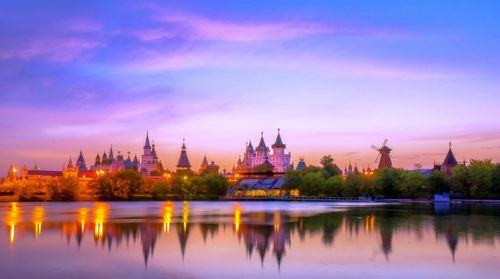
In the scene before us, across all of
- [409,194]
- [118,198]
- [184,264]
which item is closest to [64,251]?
[184,264]

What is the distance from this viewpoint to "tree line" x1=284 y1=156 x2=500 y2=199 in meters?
82.9

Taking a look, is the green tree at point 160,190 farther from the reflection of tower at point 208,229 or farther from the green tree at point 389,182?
the reflection of tower at point 208,229

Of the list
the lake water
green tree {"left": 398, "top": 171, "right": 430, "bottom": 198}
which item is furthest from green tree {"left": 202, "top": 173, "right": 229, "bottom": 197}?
the lake water

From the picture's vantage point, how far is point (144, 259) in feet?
68.9

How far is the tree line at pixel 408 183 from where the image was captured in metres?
82.9

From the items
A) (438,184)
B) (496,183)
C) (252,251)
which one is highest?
(496,183)

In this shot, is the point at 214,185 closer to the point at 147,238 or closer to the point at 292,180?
the point at 292,180

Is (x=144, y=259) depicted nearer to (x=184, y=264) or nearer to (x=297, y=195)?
(x=184, y=264)

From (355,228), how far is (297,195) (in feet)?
281

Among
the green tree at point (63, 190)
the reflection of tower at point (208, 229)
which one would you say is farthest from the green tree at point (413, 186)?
the reflection of tower at point (208, 229)

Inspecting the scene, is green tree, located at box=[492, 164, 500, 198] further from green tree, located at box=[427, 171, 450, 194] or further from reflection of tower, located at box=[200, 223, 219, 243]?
reflection of tower, located at box=[200, 223, 219, 243]

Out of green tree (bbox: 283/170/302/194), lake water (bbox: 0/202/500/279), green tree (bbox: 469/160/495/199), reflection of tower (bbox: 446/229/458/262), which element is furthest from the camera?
green tree (bbox: 283/170/302/194)

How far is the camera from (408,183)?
8975cm

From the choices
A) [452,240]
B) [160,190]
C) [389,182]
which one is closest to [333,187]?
[389,182]
